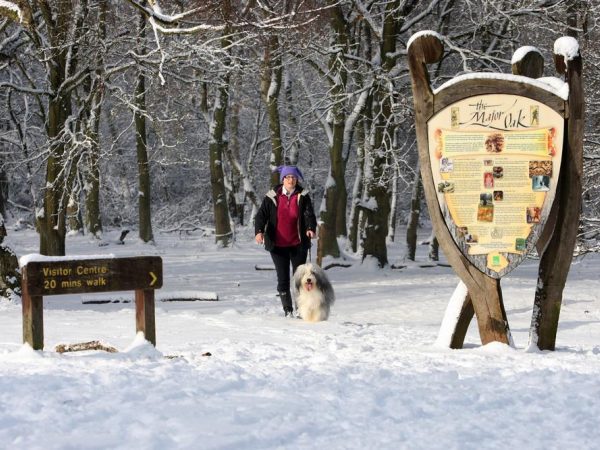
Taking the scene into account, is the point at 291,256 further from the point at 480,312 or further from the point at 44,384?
the point at 44,384

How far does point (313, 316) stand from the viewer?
1034 cm

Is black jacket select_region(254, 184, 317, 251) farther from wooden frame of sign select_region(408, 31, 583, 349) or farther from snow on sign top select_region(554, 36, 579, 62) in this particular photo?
snow on sign top select_region(554, 36, 579, 62)

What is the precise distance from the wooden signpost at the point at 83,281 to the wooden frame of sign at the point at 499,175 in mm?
2634

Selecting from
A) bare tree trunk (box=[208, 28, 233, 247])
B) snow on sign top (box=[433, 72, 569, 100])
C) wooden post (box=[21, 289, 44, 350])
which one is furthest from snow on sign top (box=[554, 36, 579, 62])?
bare tree trunk (box=[208, 28, 233, 247])

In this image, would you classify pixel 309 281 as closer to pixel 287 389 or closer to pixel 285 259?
pixel 285 259

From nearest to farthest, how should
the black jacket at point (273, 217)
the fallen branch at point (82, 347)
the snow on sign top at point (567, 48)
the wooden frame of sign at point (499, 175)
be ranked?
the fallen branch at point (82, 347) → the snow on sign top at point (567, 48) → the wooden frame of sign at point (499, 175) → the black jacket at point (273, 217)

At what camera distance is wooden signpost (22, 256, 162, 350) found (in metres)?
6.82

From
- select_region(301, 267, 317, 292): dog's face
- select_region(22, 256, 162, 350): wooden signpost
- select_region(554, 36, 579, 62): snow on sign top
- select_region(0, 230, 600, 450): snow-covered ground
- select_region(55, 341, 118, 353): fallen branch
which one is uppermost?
select_region(554, 36, 579, 62): snow on sign top

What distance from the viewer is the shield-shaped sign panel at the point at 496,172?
24.4 ft

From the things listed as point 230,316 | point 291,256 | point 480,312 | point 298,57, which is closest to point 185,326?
point 230,316

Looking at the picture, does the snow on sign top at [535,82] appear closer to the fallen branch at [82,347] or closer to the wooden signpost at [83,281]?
the wooden signpost at [83,281]

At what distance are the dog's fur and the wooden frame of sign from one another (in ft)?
8.75

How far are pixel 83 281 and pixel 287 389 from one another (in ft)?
7.52

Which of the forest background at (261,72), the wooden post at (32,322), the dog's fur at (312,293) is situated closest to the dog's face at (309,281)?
the dog's fur at (312,293)
